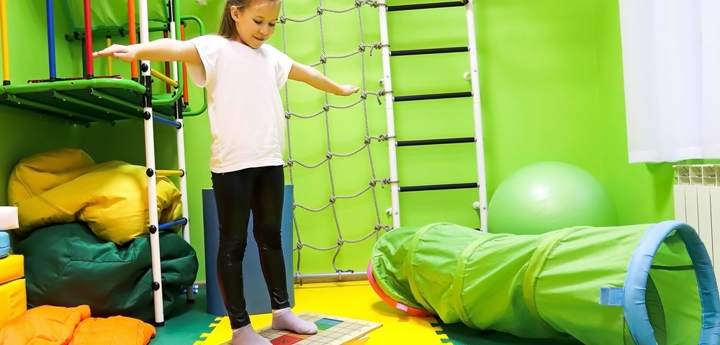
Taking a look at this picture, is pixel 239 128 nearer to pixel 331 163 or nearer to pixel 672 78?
pixel 331 163

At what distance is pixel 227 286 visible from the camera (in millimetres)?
1581

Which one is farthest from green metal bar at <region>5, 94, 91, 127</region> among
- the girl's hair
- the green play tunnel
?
the green play tunnel

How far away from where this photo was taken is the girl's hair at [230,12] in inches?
61.1

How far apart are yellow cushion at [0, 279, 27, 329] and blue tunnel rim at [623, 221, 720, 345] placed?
1767 mm

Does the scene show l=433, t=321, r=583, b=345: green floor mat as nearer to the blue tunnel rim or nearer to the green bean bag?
the blue tunnel rim

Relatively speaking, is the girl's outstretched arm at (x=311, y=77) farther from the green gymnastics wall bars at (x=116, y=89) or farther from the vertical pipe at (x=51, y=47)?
the vertical pipe at (x=51, y=47)

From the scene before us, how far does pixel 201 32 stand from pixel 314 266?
4.28 ft

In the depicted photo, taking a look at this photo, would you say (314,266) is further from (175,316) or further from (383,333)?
(383,333)

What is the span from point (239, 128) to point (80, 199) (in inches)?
32.5

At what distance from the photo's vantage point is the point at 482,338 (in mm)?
1747

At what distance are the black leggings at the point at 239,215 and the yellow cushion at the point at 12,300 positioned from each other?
68 cm

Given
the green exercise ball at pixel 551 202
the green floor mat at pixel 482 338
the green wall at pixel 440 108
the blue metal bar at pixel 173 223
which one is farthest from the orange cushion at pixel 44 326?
the green exercise ball at pixel 551 202

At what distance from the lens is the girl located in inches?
61.5

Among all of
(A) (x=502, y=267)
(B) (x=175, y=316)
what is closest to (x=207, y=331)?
(B) (x=175, y=316)
